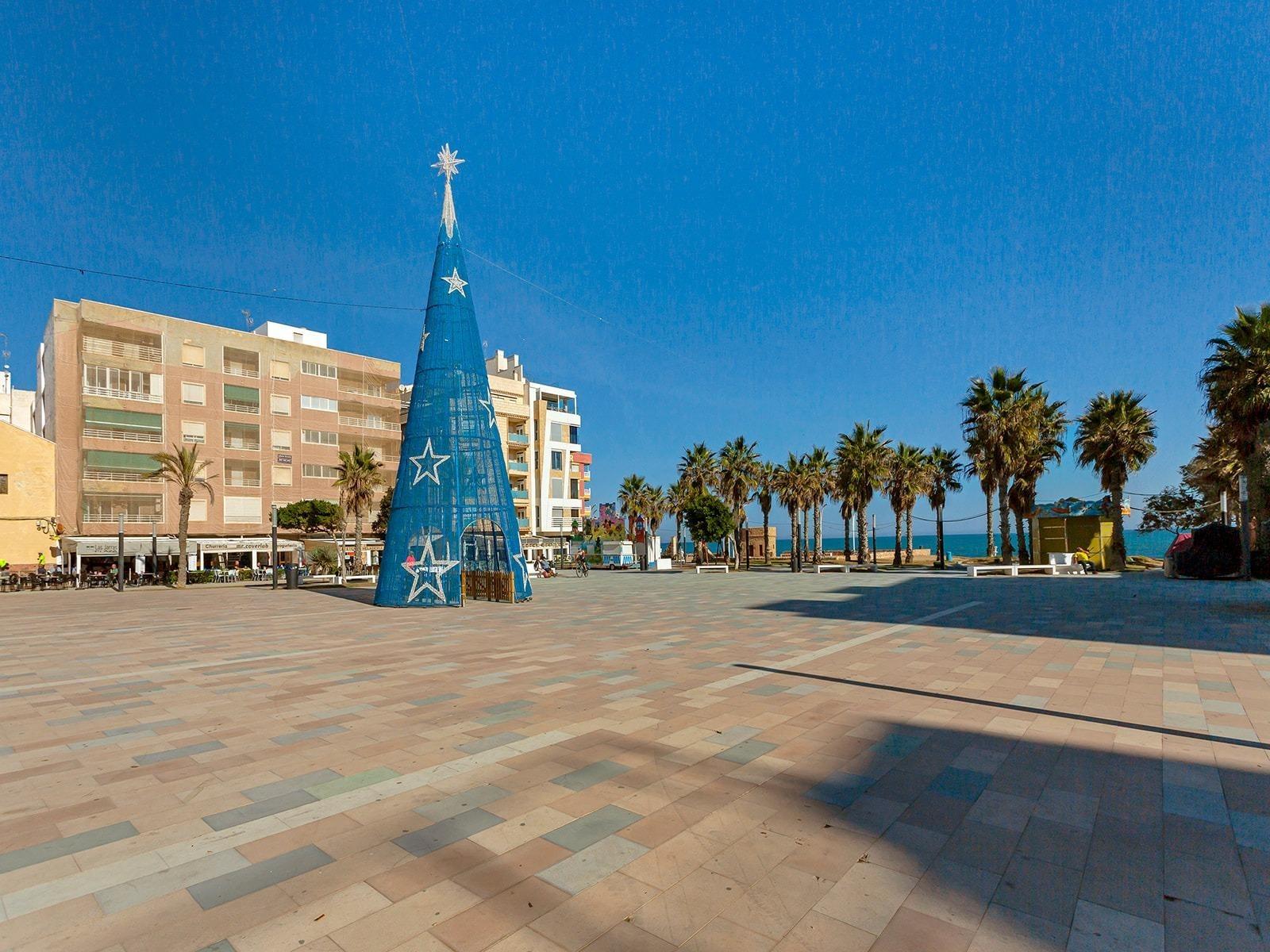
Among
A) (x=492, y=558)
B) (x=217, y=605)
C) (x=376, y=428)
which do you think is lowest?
(x=217, y=605)

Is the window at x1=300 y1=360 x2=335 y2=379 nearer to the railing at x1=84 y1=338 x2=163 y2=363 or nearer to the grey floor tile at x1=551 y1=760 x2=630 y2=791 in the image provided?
the railing at x1=84 y1=338 x2=163 y2=363

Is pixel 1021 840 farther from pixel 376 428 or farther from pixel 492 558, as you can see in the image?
pixel 376 428

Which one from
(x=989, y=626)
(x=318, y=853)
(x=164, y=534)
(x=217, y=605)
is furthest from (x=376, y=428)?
(x=318, y=853)

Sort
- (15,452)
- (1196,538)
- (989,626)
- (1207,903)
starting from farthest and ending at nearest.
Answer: (15,452)
(1196,538)
(989,626)
(1207,903)

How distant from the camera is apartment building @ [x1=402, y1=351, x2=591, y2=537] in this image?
61.0 m

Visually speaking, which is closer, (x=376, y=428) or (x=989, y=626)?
(x=989, y=626)

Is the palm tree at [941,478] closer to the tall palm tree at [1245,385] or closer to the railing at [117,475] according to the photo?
the tall palm tree at [1245,385]

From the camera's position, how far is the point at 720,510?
55.0 meters

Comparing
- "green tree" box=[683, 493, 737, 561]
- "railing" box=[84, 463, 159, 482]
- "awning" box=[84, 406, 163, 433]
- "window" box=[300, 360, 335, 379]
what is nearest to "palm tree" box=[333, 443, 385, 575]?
"railing" box=[84, 463, 159, 482]

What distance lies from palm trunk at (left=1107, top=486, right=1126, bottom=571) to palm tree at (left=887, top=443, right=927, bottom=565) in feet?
52.0

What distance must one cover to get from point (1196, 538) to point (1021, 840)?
2997 centimetres

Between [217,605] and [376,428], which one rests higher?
[376,428]

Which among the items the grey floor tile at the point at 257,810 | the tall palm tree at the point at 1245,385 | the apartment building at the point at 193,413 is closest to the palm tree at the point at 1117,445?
the tall palm tree at the point at 1245,385

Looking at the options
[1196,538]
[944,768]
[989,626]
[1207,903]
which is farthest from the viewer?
[1196,538]
